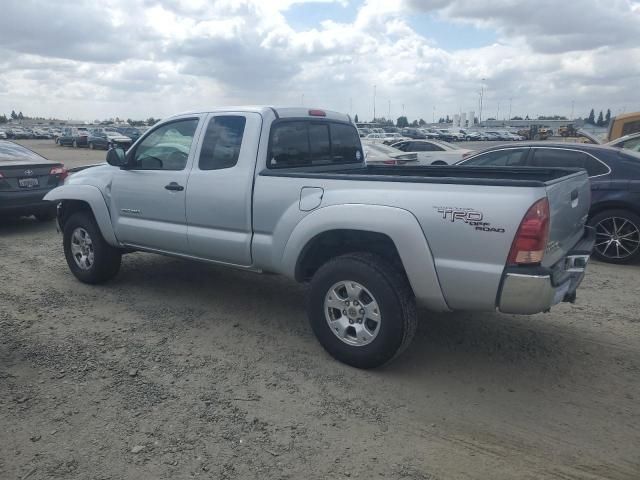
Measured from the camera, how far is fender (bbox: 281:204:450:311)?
3.56m

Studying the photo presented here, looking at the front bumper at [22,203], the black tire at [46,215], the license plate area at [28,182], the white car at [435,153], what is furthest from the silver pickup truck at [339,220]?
the white car at [435,153]

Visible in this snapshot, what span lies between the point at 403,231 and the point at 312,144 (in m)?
1.84

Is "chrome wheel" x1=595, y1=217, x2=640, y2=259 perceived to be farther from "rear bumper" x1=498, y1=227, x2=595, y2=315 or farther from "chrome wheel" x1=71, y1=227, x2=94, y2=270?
"chrome wheel" x1=71, y1=227, x2=94, y2=270

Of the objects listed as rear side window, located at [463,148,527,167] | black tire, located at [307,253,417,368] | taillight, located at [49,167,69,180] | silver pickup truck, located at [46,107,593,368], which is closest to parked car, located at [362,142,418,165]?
rear side window, located at [463,148,527,167]

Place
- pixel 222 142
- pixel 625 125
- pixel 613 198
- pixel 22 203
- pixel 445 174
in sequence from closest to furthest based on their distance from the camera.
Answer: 1. pixel 222 142
2. pixel 445 174
3. pixel 613 198
4. pixel 22 203
5. pixel 625 125

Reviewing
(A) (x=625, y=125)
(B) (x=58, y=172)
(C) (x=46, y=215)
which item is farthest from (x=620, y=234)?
(A) (x=625, y=125)

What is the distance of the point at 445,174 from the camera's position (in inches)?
195

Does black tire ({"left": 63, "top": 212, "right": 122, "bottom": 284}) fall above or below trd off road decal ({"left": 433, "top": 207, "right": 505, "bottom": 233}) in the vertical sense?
below

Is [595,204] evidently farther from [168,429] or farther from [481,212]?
[168,429]

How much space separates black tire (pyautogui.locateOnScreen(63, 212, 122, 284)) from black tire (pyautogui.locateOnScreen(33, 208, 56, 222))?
13.1 feet

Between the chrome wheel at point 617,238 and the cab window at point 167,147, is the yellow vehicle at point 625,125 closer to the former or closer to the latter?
the chrome wheel at point 617,238

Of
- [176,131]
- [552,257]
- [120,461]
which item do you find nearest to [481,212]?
[552,257]

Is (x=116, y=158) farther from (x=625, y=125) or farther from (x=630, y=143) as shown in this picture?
(x=625, y=125)

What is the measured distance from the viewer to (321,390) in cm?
377
